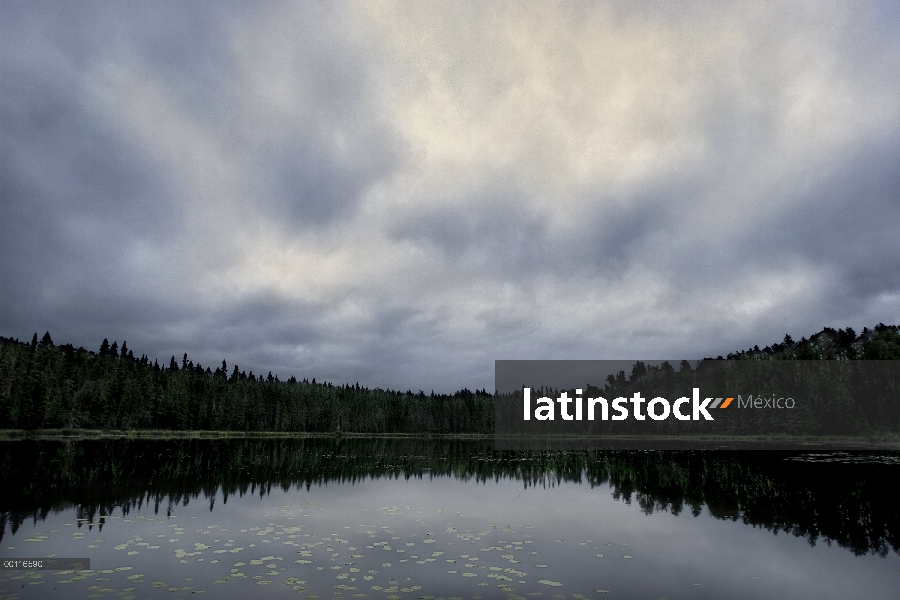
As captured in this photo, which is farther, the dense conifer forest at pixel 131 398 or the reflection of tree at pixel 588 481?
the dense conifer forest at pixel 131 398

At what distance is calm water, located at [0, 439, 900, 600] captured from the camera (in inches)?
643

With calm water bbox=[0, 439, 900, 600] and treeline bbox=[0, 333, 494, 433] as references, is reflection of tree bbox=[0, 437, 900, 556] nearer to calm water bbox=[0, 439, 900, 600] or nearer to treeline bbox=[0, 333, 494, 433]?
calm water bbox=[0, 439, 900, 600]

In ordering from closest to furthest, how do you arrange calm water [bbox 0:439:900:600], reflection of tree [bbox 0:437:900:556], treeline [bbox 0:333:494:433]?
calm water [bbox 0:439:900:600], reflection of tree [bbox 0:437:900:556], treeline [bbox 0:333:494:433]

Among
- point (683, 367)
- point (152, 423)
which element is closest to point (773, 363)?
point (683, 367)

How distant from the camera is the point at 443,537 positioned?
76.1 feet

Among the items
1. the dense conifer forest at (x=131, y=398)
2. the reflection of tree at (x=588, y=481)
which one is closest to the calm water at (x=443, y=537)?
the reflection of tree at (x=588, y=481)

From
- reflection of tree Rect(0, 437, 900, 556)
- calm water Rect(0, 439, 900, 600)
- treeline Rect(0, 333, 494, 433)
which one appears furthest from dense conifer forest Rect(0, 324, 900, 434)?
calm water Rect(0, 439, 900, 600)

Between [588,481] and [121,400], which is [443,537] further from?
[121,400]

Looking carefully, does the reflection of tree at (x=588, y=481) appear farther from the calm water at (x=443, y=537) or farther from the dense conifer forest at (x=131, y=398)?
the dense conifer forest at (x=131, y=398)

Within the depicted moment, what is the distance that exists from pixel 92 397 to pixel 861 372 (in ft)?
640

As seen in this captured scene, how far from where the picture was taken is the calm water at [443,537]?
16.3 m

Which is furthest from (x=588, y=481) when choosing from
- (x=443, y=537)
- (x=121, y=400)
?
(x=121, y=400)

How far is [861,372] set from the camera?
443ft

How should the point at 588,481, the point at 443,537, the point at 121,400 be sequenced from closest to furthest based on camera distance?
the point at 443,537, the point at 588,481, the point at 121,400
